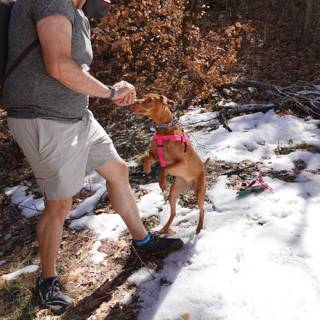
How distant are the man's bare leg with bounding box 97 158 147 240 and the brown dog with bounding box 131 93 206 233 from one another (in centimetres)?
34

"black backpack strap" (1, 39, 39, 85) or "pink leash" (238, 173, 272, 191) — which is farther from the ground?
"black backpack strap" (1, 39, 39, 85)

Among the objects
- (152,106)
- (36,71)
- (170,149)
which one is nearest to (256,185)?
(170,149)

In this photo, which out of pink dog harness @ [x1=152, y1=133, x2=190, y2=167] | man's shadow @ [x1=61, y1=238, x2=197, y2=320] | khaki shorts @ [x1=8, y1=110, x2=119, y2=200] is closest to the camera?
khaki shorts @ [x1=8, y1=110, x2=119, y2=200]

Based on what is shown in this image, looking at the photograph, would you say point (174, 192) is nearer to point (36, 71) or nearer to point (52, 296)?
point (52, 296)

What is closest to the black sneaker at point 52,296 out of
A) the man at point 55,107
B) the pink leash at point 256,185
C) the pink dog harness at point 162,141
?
the man at point 55,107

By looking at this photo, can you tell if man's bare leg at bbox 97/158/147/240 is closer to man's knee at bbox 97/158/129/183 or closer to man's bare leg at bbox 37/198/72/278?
man's knee at bbox 97/158/129/183

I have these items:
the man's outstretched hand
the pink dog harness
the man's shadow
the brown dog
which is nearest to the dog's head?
the brown dog

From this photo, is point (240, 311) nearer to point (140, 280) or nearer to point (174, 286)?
point (174, 286)

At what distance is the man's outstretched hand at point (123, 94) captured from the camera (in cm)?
276

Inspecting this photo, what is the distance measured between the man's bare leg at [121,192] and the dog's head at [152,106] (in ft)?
1.41

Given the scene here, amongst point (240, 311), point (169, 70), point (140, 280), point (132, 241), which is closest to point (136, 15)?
point (169, 70)

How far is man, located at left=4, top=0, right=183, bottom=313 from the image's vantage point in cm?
236

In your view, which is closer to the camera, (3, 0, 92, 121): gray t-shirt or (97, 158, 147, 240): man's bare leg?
(3, 0, 92, 121): gray t-shirt

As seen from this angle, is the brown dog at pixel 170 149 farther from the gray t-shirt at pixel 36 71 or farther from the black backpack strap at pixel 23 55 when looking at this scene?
the black backpack strap at pixel 23 55
